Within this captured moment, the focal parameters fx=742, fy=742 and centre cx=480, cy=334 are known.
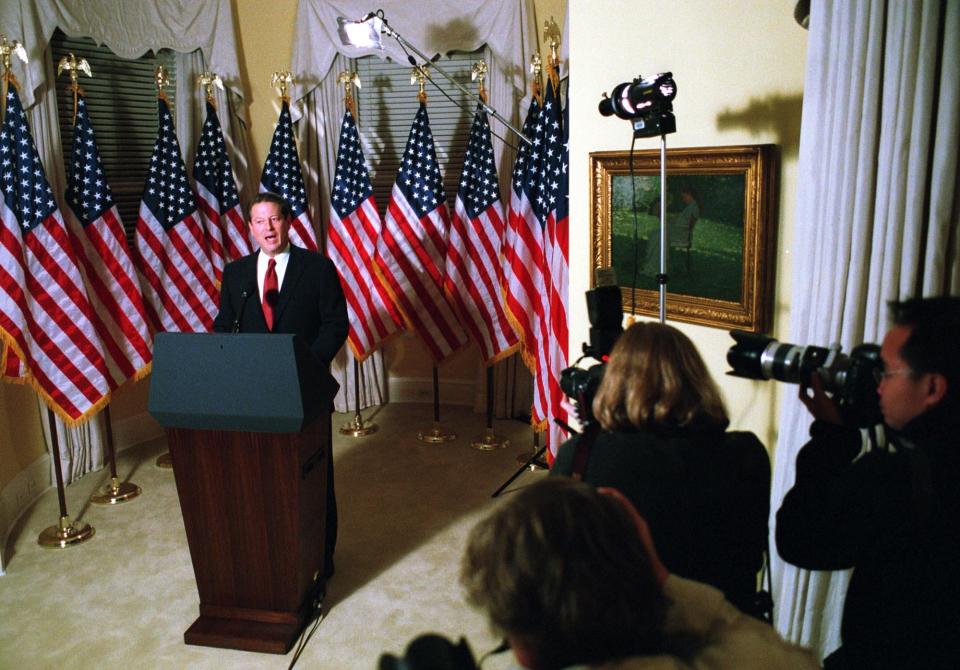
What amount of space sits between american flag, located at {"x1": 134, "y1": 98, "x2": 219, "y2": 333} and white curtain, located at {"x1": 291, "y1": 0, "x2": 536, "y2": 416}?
1021 mm

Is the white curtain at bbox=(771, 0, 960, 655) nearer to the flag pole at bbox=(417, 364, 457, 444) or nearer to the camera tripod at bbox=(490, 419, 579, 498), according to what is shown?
the camera tripod at bbox=(490, 419, 579, 498)

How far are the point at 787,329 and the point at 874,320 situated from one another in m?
0.56

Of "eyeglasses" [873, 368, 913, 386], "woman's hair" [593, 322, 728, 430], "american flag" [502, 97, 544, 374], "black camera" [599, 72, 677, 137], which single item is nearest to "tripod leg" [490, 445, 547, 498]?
"american flag" [502, 97, 544, 374]

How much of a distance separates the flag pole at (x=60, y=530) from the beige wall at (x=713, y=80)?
8.88 ft

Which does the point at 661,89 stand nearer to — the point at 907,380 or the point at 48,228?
the point at 907,380

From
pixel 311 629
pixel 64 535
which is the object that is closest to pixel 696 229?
pixel 311 629

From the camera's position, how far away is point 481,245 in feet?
14.7

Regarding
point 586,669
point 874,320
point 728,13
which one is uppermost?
point 728,13

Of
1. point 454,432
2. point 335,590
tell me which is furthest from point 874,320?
point 454,432

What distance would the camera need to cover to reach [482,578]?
91 centimetres

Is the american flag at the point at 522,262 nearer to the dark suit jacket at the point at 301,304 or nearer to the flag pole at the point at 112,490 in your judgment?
the dark suit jacket at the point at 301,304

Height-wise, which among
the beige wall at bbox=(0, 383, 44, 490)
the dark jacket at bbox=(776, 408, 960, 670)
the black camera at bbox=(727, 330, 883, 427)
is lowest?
the beige wall at bbox=(0, 383, 44, 490)

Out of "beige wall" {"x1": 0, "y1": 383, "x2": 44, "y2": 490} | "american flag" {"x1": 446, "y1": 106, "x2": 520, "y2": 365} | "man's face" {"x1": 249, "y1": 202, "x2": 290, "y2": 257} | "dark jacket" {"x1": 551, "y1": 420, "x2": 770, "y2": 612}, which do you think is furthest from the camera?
"american flag" {"x1": 446, "y1": 106, "x2": 520, "y2": 365}

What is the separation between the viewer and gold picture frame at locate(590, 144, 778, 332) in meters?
2.47
